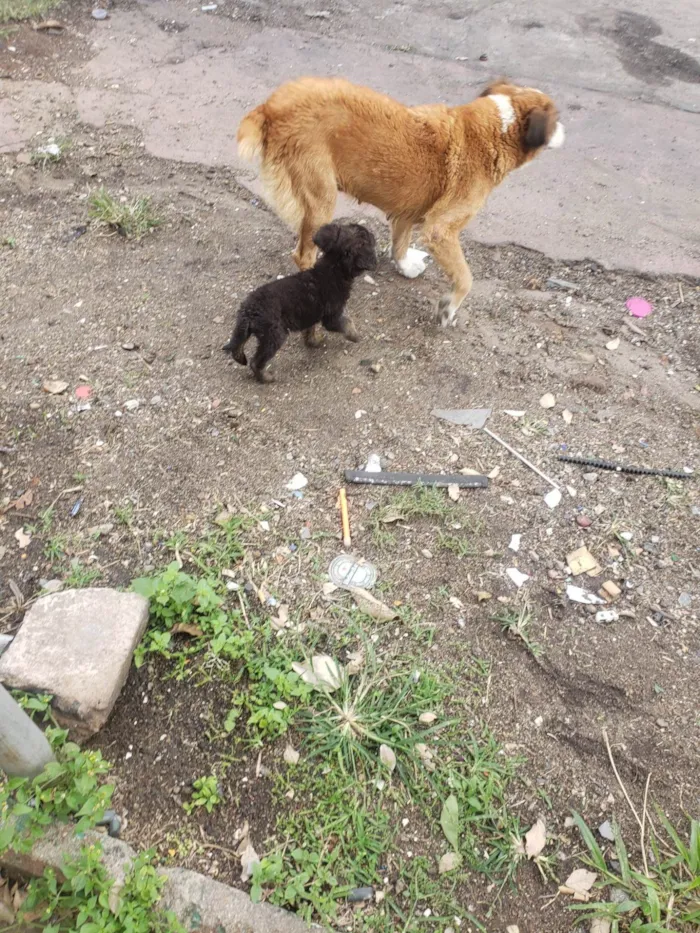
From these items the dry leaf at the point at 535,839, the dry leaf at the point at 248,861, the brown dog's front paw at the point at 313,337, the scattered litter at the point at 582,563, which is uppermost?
the brown dog's front paw at the point at 313,337

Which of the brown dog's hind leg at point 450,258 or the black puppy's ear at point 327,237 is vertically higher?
the black puppy's ear at point 327,237

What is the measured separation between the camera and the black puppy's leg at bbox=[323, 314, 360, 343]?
148 inches

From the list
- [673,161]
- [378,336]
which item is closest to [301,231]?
[378,336]

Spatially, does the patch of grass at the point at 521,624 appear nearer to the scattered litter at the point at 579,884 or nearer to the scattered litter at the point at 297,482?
the scattered litter at the point at 579,884

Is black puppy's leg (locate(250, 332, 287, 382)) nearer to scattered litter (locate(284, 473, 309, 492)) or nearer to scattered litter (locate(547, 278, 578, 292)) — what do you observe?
scattered litter (locate(284, 473, 309, 492))

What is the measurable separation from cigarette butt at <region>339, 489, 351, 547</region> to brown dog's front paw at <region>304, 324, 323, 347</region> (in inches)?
46.7

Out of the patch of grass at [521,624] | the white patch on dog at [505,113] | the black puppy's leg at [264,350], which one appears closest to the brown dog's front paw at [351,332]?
the black puppy's leg at [264,350]

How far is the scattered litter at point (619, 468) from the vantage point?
3.46 meters

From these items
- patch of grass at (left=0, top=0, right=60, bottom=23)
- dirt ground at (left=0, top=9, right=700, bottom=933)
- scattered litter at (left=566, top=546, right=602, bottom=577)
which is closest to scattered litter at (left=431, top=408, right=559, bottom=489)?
dirt ground at (left=0, top=9, right=700, bottom=933)

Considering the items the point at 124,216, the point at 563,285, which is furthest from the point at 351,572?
the point at 124,216

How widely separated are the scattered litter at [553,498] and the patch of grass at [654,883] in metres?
1.47

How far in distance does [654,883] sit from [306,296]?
10.1ft

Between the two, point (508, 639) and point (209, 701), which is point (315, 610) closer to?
point (209, 701)

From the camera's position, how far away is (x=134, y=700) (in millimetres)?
→ 2525
